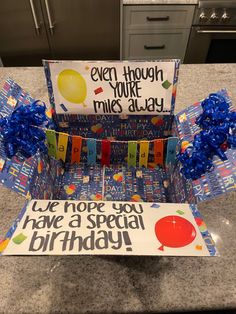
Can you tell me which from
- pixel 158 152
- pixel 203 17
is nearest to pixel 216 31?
pixel 203 17

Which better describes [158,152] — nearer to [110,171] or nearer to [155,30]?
[110,171]

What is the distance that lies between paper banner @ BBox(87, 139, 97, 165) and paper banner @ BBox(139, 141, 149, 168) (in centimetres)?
16

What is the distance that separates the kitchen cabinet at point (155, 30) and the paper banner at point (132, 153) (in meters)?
1.34

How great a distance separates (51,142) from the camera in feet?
2.87

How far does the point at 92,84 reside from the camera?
80 cm

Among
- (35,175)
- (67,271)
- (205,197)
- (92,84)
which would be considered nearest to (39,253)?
(67,271)

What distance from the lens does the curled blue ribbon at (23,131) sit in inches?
28.1

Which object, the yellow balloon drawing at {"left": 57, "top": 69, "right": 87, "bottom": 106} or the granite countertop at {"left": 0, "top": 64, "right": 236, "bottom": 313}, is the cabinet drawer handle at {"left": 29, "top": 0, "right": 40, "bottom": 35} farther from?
the granite countertop at {"left": 0, "top": 64, "right": 236, "bottom": 313}

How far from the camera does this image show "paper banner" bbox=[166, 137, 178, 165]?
84 centimetres

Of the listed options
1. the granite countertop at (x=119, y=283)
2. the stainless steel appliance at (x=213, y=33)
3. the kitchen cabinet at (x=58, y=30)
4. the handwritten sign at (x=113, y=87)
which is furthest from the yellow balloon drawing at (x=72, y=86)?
the stainless steel appliance at (x=213, y=33)

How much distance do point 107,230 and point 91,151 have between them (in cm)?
43

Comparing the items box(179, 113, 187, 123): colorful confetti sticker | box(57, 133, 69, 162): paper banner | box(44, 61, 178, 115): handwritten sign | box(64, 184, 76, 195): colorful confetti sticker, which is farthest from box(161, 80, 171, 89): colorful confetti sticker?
box(64, 184, 76, 195): colorful confetti sticker

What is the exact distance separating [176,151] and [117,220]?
0.39 m

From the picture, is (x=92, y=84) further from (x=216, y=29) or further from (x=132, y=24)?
(x=216, y=29)
